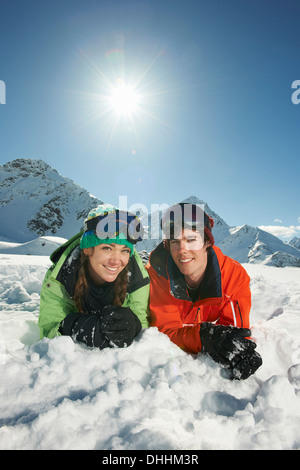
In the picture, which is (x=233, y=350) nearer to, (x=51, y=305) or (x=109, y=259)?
(x=109, y=259)

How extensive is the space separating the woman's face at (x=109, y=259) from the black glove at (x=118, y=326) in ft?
1.45

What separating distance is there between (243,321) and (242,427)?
1.46 meters

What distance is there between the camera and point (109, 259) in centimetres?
253

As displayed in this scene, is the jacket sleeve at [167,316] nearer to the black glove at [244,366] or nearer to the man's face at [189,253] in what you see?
the man's face at [189,253]

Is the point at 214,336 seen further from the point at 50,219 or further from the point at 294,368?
the point at 50,219

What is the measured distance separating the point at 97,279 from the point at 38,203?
102 metres

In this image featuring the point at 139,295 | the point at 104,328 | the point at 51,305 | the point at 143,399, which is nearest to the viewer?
the point at 143,399

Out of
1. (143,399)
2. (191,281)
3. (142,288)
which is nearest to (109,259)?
(142,288)

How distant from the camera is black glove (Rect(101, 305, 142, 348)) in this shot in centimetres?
208

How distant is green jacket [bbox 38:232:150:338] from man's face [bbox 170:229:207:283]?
1.50ft

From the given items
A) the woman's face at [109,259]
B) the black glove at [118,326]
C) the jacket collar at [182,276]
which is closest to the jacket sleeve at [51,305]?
the woman's face at [109,259]

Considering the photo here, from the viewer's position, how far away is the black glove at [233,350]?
1900 mm

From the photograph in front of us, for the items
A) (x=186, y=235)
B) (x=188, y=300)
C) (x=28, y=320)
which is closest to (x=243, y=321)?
(x=188, y=300)

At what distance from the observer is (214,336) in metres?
2.12
